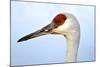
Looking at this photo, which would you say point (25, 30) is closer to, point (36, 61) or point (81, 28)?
point (36, 61)

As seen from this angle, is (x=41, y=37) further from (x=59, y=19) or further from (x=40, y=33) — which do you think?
(x=59, y=19)

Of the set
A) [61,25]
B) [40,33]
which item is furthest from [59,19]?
[40,33]

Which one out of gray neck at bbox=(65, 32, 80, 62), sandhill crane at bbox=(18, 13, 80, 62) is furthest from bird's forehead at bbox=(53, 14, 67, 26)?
gray neck at bbox=(65, 32, 80, 62)

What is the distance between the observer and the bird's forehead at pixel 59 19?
234 cm

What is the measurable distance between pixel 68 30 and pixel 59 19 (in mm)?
163

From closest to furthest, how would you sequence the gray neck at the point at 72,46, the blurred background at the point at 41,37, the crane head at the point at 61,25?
the blurred background at the point at 41,37 < the crane head at the point at 61,25 < the gray neck at the point at 72,46

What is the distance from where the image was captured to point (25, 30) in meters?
2.21

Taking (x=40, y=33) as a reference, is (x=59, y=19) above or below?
above

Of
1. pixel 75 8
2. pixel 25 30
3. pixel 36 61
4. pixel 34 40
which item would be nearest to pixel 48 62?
pixel 36 61

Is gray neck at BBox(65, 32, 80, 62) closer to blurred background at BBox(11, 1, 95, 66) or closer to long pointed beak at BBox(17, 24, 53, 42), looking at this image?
blurred background at BBox(11, 1, 95, 66)

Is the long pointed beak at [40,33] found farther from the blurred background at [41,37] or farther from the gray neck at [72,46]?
the gray neck at [72,46]

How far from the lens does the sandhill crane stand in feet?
7.60

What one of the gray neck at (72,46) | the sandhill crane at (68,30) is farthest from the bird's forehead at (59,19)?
the gray neck at (72,46)

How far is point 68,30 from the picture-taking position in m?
2.38
